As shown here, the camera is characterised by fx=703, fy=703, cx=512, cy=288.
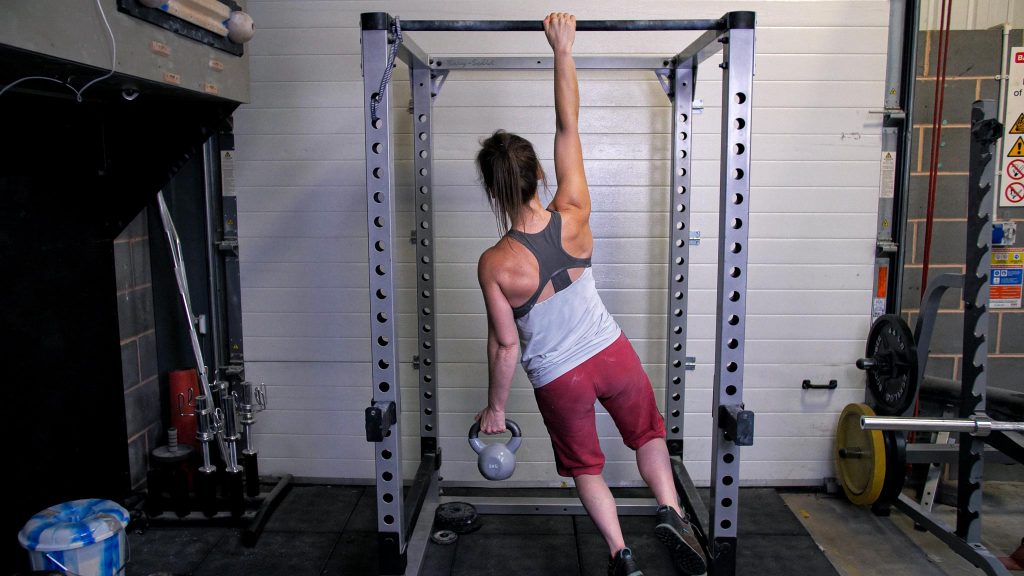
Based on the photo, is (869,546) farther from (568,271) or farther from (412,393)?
(412,393)

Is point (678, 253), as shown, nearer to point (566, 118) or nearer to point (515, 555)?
point (566, 118)

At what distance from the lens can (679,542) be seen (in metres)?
2.29

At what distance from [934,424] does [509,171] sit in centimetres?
184

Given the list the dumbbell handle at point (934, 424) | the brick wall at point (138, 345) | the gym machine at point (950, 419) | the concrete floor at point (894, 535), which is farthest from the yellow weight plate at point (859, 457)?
the brick wall at point (138, 345)

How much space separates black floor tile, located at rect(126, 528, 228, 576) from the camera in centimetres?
302

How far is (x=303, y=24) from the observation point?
3535 mm

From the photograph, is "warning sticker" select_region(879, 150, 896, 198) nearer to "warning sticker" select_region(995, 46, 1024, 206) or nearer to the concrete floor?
"warning sticker" select_region(995, 46, 1024, 206)

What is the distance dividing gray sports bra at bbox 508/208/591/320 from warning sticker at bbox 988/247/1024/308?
2518 millimetres

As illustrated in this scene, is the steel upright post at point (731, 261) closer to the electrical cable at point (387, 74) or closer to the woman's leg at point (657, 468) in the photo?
Result: the woman's leg at point (657, 468)

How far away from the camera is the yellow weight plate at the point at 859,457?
10.3ft

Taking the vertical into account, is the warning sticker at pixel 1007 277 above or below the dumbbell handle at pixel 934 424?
above

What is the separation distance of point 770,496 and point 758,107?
6.58 feet

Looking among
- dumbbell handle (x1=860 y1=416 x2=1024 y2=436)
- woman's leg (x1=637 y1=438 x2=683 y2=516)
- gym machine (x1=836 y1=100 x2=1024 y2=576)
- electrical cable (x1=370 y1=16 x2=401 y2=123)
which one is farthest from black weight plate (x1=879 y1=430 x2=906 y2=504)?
electrical cable (x1=370 y1=16 x2=401 y2=123)

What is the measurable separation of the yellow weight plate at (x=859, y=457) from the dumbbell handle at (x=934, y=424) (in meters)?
0.50
